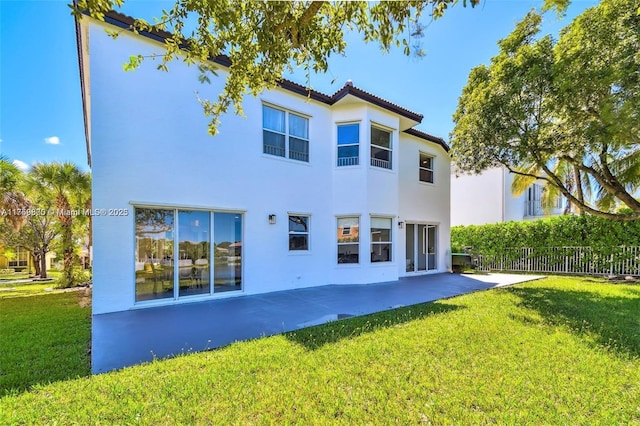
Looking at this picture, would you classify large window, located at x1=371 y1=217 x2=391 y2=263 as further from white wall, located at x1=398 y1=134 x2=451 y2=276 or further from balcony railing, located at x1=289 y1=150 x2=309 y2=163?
balcony railing, located at x1=289 y1=150 x2=309 y2=163

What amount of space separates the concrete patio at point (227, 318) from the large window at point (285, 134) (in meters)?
5.60

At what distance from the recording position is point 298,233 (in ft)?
40.2

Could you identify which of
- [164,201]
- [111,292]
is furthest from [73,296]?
[164,201]

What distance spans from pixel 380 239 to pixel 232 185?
7.15 meters

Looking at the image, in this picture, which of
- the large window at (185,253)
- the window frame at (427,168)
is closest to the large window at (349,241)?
the large window at (185,253)

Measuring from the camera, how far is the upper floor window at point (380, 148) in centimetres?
1357

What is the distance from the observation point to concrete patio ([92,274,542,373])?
5.69 m

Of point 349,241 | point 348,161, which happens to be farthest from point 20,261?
point 348,161

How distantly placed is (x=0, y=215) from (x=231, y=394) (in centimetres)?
1999

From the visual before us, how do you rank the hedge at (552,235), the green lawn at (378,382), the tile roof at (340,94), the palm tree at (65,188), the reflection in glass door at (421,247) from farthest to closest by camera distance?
the reflection in glass door at (421,247)
the hedge at (552,235)
the palm tree at (65,188)
the tile roof at (340,94)
the green lawn at (378,382)

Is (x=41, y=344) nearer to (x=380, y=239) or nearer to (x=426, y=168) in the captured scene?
(x=380, y=239)

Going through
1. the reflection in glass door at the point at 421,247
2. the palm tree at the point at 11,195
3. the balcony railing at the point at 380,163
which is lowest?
the reflection in glass door at the point at 421,247

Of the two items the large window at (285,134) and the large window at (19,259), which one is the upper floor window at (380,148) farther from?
the large window at (19,259)

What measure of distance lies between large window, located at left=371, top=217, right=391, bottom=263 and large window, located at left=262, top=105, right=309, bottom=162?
439 centimetres
